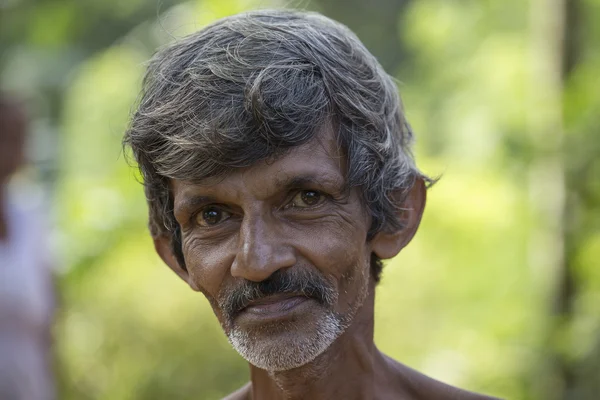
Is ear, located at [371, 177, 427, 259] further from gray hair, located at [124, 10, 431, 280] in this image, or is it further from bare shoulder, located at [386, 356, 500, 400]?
bare shoulder, located at [386, 356, 500, 400]

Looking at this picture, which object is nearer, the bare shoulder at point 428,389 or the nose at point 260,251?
the nose at point 260,251

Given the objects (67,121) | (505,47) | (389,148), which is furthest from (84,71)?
(389,148)

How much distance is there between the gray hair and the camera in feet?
7.90

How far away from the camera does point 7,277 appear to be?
16.0 ft

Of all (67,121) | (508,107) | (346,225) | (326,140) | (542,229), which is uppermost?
(326,140)

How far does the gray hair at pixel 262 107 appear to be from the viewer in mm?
2408

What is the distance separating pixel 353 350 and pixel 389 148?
21.8 inches

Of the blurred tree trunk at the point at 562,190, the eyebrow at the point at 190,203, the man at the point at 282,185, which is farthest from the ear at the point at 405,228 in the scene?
the blurred tree trunk at the point at 562,190

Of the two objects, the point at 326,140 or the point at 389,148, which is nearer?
the point at 326,140

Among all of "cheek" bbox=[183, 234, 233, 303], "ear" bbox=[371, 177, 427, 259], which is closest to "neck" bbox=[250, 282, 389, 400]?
"ear" bbox=[371, 177, 427, 259]

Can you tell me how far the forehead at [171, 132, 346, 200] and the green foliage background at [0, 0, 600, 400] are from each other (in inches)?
121

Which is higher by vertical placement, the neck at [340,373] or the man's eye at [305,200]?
the man's eye at [305,200]

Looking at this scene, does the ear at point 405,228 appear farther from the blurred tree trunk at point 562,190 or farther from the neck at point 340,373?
the blurred tree trunk at point 562,190

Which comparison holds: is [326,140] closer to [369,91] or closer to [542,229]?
[369,91]
